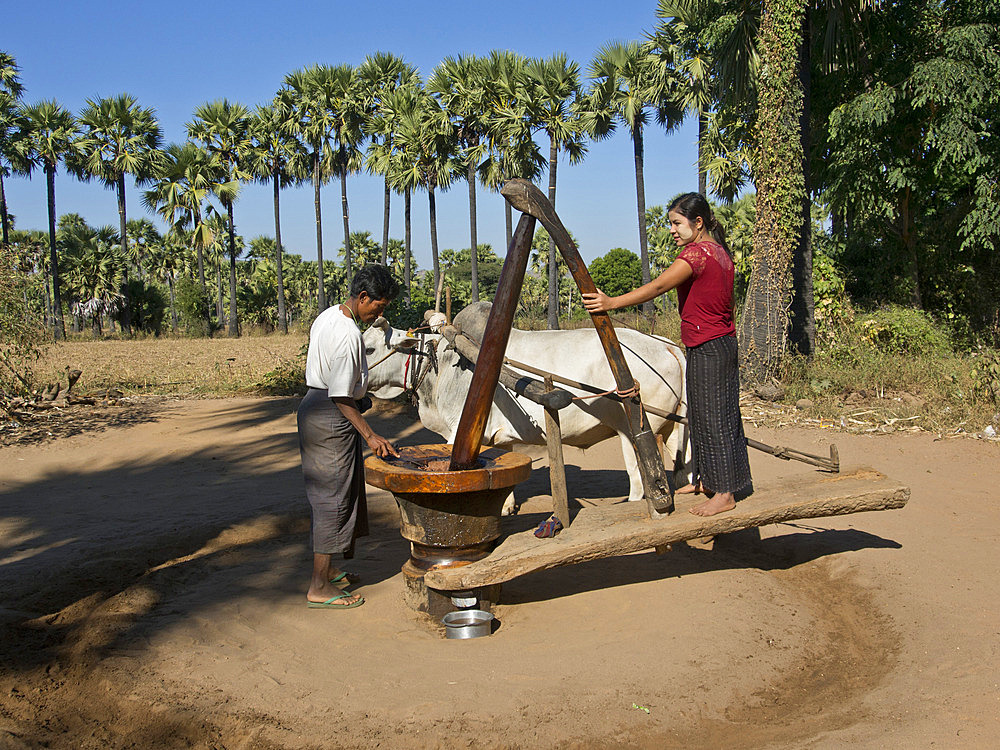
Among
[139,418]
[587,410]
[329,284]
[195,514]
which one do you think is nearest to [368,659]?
[587,410]

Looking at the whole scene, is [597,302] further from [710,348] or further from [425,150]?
[425,150]

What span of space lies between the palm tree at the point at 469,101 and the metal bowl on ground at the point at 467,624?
25246 millimetres

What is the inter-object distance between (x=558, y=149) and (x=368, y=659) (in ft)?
87.4

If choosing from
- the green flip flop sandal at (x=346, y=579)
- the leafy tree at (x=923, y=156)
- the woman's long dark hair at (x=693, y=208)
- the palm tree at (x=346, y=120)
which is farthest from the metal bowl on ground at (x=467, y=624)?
the palm tree at (x=346, y=120)

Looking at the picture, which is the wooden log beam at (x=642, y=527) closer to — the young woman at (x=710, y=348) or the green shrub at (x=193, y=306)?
the young woman at (x=710, y=348)

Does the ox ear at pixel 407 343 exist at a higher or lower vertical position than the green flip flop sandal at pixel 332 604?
higher

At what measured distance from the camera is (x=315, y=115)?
38.3 metres

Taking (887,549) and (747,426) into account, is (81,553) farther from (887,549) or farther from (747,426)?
(747,426)

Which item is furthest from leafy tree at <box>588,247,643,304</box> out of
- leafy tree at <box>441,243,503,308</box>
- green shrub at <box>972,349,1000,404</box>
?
green shrub at <box>972,349,1000,404</box>

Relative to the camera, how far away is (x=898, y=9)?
15109 millimetres

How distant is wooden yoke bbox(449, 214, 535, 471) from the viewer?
13.6 feet

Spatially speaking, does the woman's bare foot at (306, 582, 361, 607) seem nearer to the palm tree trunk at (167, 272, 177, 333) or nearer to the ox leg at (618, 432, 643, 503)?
the ox leg at (618, 432, 643, 503)

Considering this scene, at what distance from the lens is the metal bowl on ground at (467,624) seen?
4.46 metres

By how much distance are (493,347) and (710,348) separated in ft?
4.33
